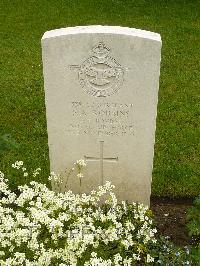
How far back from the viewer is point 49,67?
14.0ft

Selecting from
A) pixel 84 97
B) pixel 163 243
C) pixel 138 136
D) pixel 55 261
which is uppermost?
pixel 84 97

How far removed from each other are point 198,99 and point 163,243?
335cm

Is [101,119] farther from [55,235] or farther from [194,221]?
[55,235]

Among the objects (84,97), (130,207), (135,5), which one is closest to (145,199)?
(130,207)

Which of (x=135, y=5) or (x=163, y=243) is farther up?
(x=135, y=5)

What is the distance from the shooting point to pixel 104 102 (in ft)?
14.4

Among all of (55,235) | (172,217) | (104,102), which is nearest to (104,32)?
(104,102)

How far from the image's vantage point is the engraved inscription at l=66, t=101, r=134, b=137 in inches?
174

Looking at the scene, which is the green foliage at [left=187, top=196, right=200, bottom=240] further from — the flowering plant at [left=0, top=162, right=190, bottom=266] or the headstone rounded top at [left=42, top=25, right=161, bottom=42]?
the headstone rounded top at [left=42, top=25, right=161, bottom=42]

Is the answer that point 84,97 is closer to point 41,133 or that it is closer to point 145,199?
point 145,199

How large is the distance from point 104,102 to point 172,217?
1.42 metres

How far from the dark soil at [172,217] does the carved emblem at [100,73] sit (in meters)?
1.43

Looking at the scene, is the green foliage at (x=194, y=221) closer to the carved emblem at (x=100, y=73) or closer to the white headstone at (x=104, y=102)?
the white headstone at (x=104, y=102)

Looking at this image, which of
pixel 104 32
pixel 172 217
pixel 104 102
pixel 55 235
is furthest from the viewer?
pixel 172 217
